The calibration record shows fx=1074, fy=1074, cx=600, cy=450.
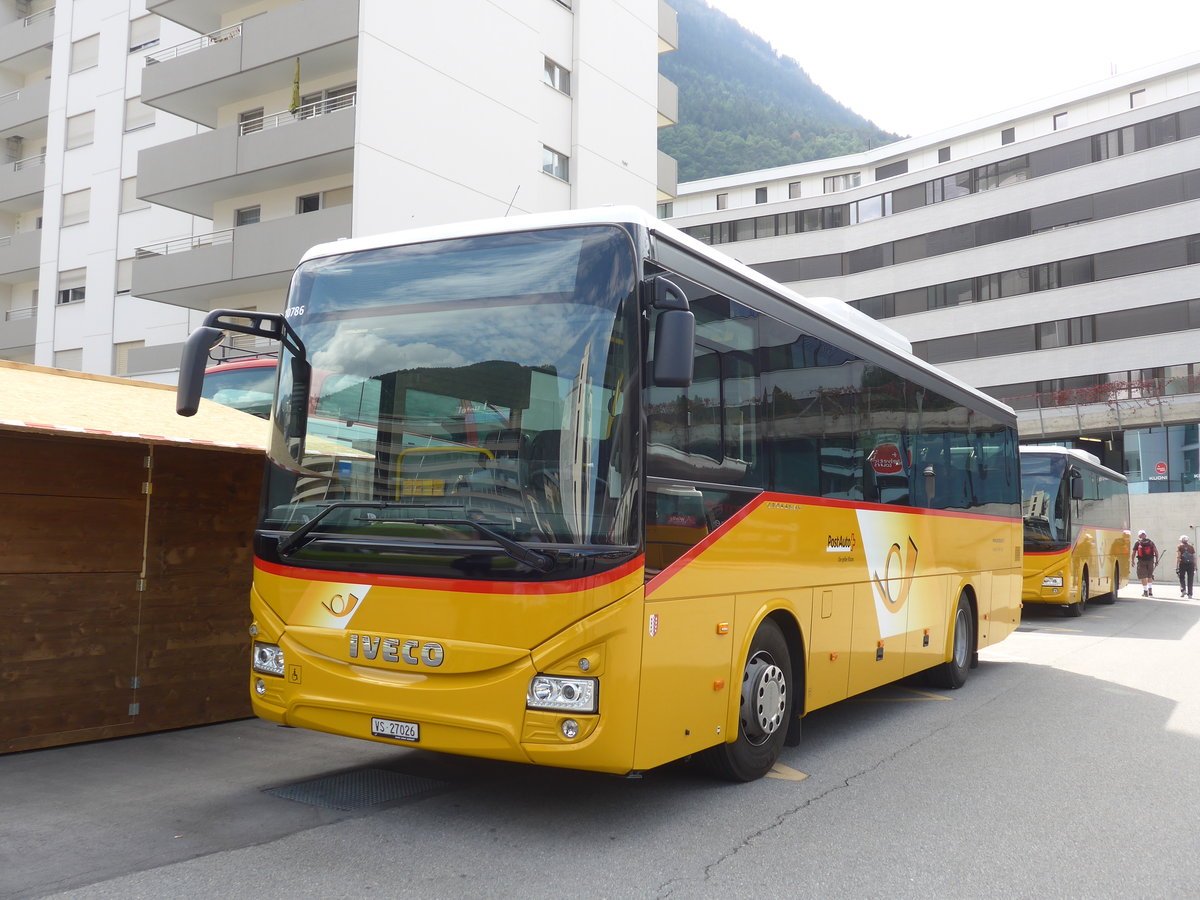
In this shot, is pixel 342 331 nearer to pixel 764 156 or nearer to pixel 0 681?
pixel 0 681

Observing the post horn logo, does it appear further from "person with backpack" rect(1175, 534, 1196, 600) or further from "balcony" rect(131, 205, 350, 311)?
"person with backpack" rect(1175, 534, 1196, 600)

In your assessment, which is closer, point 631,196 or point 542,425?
point 542,425

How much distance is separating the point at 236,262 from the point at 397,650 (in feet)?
72.6

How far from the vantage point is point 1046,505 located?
19656 mm

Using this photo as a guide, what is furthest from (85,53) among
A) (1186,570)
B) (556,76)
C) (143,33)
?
(1186,570)

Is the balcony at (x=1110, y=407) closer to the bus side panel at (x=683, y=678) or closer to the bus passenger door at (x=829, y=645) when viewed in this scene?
the bus passenger door at (x=829, y=645)

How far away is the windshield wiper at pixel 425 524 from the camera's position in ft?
16.8

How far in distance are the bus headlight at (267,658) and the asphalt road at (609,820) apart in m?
0.74

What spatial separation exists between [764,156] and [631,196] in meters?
82.3

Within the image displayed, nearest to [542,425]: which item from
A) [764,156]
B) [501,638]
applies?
[501,638]

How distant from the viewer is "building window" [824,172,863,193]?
63875mm

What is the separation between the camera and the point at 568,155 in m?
30.0

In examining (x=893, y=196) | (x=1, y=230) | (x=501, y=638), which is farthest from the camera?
(x=893, y=196)

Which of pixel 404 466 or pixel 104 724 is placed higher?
pixel 404 466
